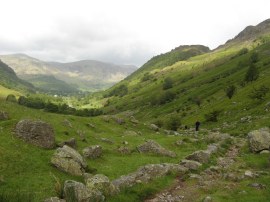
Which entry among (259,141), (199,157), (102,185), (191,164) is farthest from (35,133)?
(259,141)

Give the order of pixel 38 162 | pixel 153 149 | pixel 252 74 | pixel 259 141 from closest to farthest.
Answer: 1. pixel 38 162
2. pixel 153 149
3. pixel 259 141
4. pixel 252 74

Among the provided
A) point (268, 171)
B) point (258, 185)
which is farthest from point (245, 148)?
point (258, 185)

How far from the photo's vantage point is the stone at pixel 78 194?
2377cm

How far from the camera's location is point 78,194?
78.8 ft

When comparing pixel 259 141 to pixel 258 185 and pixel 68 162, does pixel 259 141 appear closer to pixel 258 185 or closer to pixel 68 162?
pixel 258 185

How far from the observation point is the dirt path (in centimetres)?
3027

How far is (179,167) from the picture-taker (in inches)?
1529

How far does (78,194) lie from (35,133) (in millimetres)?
15196

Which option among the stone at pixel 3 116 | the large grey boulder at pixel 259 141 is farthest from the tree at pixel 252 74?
the stone at pixel 3 116

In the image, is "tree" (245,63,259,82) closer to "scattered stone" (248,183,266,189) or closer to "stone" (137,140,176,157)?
"stone" (137,140,176,157)

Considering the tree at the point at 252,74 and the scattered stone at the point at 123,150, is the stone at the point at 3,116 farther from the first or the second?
the tree at the point at 252,74

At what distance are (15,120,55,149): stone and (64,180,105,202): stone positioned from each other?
13.4 m

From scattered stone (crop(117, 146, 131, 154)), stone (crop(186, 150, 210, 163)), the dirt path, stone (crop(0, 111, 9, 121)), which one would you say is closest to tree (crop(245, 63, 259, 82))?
stone (crop(186, 150, 210, 163))

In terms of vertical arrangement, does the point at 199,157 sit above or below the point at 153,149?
below
